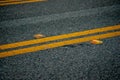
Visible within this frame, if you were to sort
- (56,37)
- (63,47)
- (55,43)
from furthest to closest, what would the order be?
(56,37) < (55,43) < (63,47)

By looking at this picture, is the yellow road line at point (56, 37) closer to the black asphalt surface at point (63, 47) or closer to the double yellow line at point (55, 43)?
the double yellow line at point (55, 43)

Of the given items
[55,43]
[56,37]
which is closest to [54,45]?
[55,43]

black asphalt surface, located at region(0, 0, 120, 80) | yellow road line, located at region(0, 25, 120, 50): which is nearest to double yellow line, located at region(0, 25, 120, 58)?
yellow road line, located at region(0, 25, 120, 50)

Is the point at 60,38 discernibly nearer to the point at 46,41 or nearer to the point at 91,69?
the point at 46,41

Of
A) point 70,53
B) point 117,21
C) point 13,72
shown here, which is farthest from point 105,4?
point 13,72

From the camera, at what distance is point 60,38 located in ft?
12.9

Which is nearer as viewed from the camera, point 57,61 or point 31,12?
point 57,61

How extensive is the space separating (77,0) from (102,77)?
4091 mm

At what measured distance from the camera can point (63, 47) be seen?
3586mm

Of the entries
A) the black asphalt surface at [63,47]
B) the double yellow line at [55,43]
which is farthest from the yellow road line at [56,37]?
the black asphalt surface at [63,47]

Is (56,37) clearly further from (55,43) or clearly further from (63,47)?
(63,47)

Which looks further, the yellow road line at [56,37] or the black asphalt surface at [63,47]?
the yellow road line at [56,37]

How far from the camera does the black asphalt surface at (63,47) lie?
114 inches

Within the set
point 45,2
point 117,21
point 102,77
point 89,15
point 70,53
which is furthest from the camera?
point 45,2
